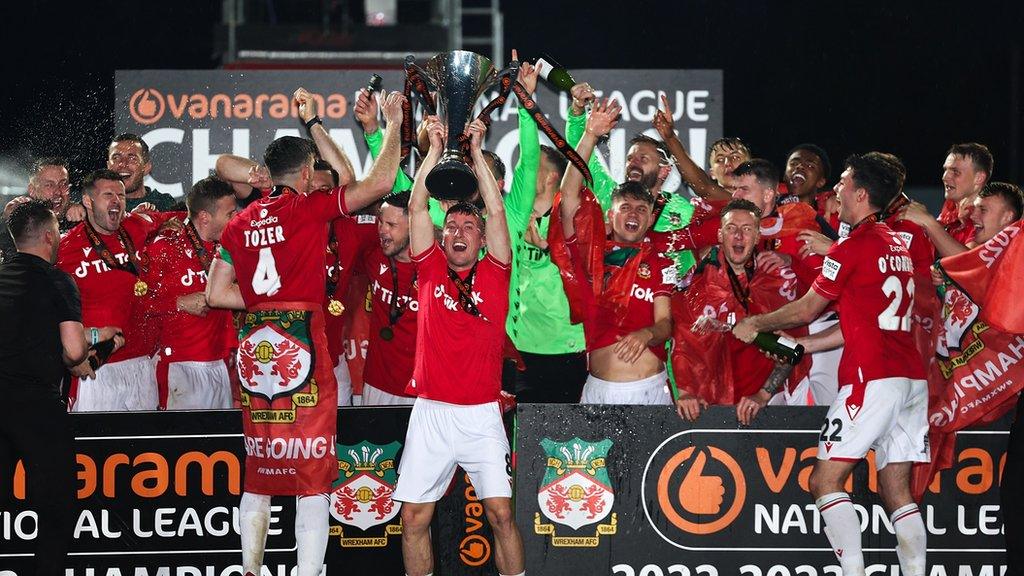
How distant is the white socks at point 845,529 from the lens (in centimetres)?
677

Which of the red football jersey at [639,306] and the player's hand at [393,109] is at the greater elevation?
the player's hand at [393,109]

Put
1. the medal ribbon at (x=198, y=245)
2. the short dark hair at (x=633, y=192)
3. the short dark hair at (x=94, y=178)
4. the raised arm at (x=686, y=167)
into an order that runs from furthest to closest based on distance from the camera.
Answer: the raised arm at (x=686, y=167) → the medal ribbon at (x=198, y=245) → the short dark hair at (x=94, y=178) → the short dark hair at (x=633, y=192)

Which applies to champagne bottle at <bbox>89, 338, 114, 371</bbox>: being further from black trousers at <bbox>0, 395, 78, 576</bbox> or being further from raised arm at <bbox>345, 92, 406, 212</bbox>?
raised arm at <bbox>345, 92, 406, 212</bbox>

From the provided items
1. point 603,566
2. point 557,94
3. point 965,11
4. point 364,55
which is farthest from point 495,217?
point 965,11

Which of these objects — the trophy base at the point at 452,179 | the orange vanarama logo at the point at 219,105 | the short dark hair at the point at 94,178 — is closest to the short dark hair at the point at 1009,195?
the trophy base at the point at 452,179

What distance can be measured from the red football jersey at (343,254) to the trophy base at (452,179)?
140cm

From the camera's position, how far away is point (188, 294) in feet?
27.6

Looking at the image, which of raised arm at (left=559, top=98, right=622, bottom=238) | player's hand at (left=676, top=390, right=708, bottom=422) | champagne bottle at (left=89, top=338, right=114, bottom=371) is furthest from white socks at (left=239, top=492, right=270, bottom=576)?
raised arm at (left=559, top=98, right=622, bottom=238)

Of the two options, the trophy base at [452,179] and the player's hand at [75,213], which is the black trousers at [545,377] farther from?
the player's hand at [75,213]

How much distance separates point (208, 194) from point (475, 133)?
2.55 meters

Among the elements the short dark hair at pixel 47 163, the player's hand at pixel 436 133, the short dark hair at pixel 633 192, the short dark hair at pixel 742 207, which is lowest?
the short dark hair at pixel 742 207

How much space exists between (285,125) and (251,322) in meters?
3.54

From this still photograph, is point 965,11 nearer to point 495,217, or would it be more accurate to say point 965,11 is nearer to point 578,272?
point 578,272

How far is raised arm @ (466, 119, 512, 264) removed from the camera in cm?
660
